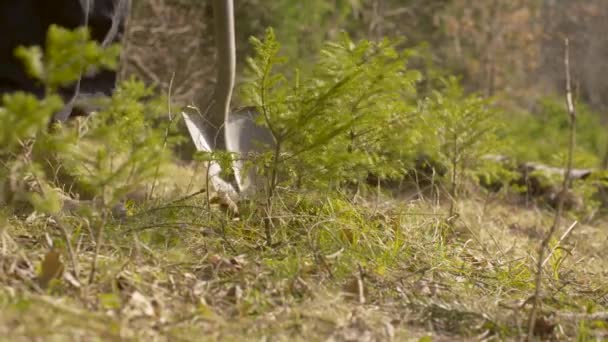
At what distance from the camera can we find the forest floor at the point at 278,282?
165cm

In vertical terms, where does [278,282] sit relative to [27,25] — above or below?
below

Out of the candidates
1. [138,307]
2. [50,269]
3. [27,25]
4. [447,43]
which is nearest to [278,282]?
[138,307]

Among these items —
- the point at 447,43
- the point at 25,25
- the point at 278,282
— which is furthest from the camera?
the point at 447,43

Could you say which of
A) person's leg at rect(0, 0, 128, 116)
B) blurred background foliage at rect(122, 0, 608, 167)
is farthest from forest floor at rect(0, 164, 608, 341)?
blurred background foliage at rect(122, 0, 608, 167)

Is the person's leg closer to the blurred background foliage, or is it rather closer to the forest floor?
the forest floor

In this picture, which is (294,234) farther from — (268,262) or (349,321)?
(349,321)

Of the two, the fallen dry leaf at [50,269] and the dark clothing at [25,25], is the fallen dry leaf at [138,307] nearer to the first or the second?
the fallen dry leaf at [50,269]

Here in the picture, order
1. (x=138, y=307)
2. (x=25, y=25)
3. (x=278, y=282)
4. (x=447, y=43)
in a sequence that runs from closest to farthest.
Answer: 1. (x=138, y=307)
2. (x=278, y=282)
3. (x=25, y=25)
4. (x=447, y=43)

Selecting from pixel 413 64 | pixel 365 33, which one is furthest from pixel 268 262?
pixel 413 64

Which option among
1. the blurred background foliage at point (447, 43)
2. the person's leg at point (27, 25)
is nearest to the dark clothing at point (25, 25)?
the person's leg at point (27, 25)

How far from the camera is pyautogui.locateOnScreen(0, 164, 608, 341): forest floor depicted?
1.65 metres

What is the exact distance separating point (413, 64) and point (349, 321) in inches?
379

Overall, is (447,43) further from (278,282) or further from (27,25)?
(278,282)

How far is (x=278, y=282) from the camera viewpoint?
1964 mm
